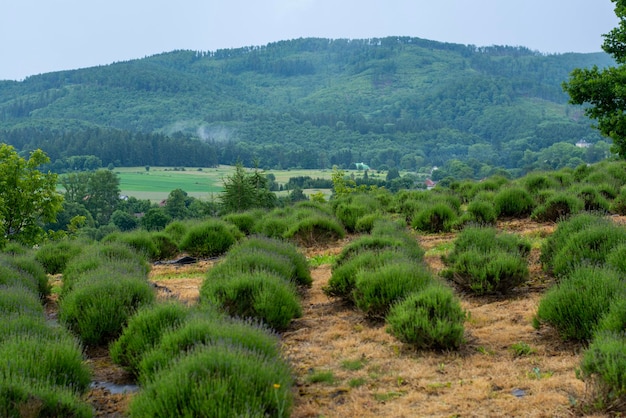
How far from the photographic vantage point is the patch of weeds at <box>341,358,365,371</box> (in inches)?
229

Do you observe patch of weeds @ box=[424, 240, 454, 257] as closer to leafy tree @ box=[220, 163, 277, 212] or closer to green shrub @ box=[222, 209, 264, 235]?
green shrub @ box=[222, 209, 264, 235]

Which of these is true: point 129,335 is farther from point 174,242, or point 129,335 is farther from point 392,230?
point 174,242

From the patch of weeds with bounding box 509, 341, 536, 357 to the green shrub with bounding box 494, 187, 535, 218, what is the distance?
9.57m

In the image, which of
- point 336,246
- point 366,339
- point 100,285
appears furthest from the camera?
point 336,246

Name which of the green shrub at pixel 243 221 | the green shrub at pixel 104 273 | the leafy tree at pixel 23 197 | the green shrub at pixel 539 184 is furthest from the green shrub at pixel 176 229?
the green shrub at pixel 539 184

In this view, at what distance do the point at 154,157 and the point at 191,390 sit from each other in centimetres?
14674

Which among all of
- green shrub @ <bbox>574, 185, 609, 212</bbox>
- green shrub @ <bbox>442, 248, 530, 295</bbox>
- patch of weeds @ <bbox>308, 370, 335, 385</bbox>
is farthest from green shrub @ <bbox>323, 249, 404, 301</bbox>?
green shrub @ <bbox>574, 185, 609, 212</bbox>

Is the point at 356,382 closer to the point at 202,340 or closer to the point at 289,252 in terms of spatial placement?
the point at 202,340

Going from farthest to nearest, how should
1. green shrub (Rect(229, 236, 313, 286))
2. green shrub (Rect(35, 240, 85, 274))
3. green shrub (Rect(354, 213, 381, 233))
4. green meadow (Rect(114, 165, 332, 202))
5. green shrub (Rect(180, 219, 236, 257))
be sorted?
green meadow (Rect(114, 165, 332, 202)) → green shrub (Rect(354, 213, 381, 233)) → green shrub (Rect(180, 219, 236, 257)) → green shrub (Rect(35, 240, 85, 274)) → green shrub (Rect(229, 236, 313, 286))

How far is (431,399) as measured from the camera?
4930 mm

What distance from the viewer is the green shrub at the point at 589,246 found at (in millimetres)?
7895

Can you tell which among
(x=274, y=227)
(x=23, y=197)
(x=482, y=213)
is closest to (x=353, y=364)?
(x=482, y=213)

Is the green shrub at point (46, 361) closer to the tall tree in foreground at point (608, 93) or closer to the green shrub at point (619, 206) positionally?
the tall tree in foreground at point (608, 93)

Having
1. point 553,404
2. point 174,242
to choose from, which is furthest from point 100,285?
point 174,242
